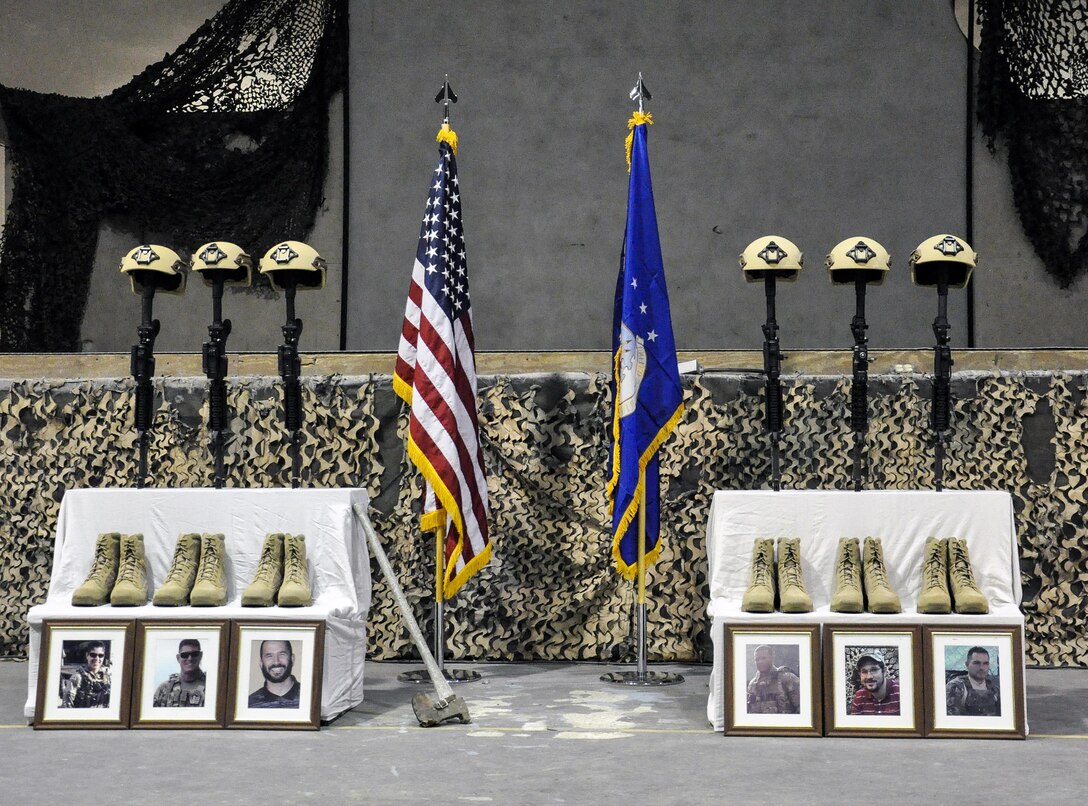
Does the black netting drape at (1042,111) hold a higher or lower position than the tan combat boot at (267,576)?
higher

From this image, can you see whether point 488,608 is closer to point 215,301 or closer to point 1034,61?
point 215,301

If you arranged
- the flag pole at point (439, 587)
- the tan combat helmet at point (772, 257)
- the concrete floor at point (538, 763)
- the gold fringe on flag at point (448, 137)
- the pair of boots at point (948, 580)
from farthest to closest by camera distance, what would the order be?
the gold fringe on flag at point (448, 137), the flag pole at point (439, 587), the tan combat helmet at point (772, 257), the pair of boots at point (948, 580), the concrete floor at point (538, 763)

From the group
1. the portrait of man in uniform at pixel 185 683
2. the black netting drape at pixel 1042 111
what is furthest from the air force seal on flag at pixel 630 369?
the black netting drape at pixel 1042 111

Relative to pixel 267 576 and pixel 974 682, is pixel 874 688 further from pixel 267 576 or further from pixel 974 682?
pixel 267 576

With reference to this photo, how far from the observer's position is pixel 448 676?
515 cm

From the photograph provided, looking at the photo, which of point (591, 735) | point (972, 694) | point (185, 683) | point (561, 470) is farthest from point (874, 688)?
point (185, 683)

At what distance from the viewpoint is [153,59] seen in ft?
28.6

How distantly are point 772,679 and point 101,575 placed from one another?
2281mm

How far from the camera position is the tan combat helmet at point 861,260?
15.3ft

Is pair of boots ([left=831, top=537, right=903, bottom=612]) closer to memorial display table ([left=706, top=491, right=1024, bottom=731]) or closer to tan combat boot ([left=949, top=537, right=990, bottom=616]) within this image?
memorial display table ([left=706, top=491, right=1024, bottom=731])

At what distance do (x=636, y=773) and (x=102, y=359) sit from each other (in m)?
3.46

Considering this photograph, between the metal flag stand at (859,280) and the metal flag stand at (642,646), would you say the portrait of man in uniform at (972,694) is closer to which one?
the metal flag stand at (859,280)

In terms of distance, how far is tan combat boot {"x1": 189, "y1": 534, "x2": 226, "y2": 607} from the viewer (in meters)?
4.21

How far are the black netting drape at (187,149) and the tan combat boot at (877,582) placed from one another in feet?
16.6
